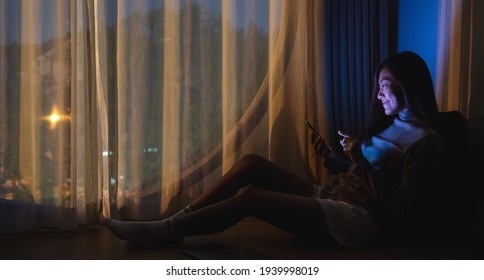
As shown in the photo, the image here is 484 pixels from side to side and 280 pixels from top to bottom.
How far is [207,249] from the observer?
5.51 ft

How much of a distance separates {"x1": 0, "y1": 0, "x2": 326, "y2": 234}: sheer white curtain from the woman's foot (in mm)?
480

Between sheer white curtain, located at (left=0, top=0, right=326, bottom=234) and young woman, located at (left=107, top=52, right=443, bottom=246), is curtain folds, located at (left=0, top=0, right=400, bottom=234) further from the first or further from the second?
young woman, located at (left=107, top=52, right=443, bottom=246)

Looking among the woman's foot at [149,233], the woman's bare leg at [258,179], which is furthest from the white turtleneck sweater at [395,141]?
the woman's foot at [149,233]

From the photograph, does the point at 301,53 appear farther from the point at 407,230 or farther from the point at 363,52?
the point at 407,230

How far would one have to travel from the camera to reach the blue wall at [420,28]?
2188mm

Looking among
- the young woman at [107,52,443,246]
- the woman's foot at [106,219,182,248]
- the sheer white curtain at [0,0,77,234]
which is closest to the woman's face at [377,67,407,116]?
the young woman at [107,52,443,246]

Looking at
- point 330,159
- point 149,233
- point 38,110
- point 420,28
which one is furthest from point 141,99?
point 420,28

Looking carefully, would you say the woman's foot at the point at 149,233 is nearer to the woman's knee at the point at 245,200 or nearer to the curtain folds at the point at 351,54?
the woman's knee at the point at 245,200

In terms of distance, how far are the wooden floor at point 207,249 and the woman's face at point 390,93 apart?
50cm

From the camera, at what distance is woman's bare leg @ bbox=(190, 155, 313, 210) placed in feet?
6.02

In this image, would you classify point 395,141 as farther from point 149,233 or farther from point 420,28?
point 149,233

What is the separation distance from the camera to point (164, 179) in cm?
224

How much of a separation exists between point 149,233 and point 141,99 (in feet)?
2.52
